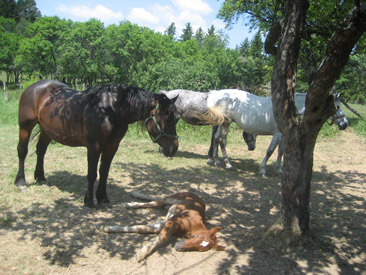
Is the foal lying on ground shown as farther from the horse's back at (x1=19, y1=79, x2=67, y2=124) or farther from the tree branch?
the horse's back at (x1=19, y1=79, x2=67, y2=124)

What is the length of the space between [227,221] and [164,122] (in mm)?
1852

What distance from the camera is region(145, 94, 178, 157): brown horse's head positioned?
4410 millimetres

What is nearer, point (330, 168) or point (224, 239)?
point (224, 239)

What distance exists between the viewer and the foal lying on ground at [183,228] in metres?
3.60

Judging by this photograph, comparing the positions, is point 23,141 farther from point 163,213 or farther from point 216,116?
point 216,116

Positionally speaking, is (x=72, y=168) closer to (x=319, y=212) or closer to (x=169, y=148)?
(x=169, y=148)

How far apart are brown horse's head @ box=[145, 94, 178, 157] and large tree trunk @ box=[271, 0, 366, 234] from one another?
1487 mm

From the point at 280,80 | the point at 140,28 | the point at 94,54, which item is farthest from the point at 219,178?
the point at 94,54

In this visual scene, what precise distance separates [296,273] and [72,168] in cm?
540

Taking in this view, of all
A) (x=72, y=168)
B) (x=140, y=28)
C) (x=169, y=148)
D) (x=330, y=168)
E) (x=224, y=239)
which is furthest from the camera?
(x=140, y=28)

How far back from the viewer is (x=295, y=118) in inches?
155

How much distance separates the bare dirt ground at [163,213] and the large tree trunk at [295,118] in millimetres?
389

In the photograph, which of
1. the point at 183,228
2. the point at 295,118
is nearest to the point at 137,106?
the point at 183,228

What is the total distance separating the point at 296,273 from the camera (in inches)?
131
